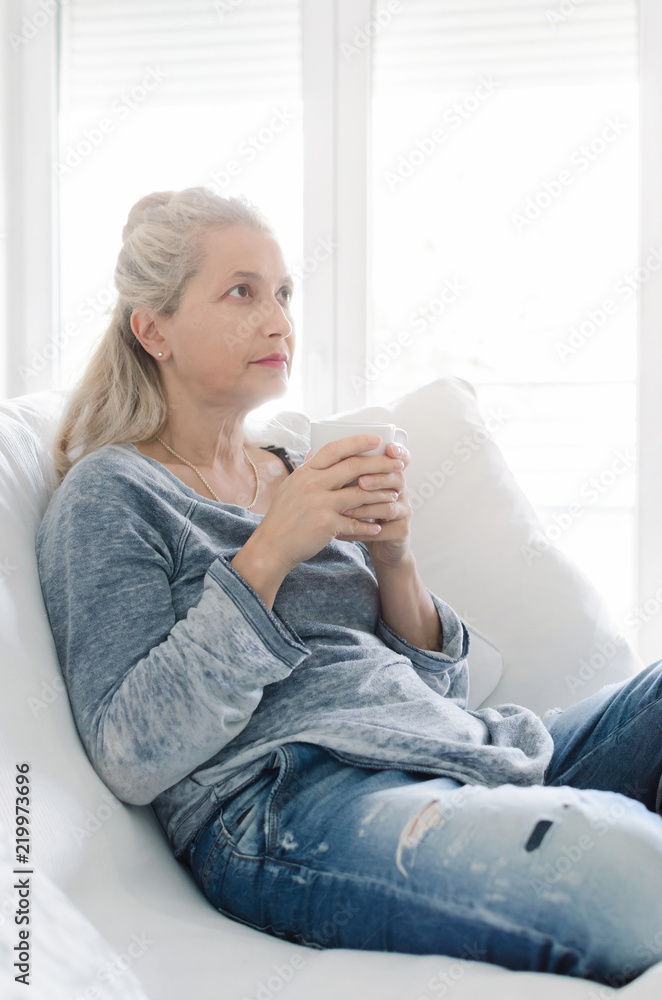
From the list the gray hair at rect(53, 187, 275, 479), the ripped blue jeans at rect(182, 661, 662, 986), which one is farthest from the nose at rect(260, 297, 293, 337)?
the ripped blue jeans at rect(182, 661, 662, 986)

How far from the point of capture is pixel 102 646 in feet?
3.13

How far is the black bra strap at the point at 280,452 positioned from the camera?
4.51 feet

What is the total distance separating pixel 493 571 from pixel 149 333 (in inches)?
27.6

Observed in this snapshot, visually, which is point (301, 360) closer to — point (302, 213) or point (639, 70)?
point (302, 213)

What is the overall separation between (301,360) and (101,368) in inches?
41.6

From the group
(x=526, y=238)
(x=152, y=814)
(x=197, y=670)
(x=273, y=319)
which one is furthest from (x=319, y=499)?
(x=526, y=238)

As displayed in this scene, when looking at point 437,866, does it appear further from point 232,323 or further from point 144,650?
point 232,323

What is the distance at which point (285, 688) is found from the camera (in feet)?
3.39

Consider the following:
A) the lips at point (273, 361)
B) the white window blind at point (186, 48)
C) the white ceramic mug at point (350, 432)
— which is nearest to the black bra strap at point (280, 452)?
the lips at point (273, 361)

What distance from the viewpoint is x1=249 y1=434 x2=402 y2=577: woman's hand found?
0.98 meters

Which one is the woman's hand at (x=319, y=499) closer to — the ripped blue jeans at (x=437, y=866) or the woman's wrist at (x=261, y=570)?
the woman's wrist at (x=261, y=570)

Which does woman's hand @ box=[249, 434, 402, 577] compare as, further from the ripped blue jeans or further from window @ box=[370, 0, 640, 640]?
window @ box=[370, 0, 640, 640]

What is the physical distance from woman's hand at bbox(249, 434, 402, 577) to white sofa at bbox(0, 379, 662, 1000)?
301 mm

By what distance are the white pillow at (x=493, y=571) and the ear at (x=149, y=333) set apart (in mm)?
326
